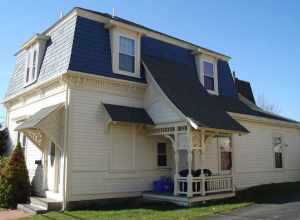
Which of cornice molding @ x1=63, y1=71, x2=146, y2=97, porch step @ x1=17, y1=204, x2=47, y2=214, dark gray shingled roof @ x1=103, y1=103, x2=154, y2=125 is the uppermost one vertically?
cornice molding @ x1=63, y1=71, x2=146, y2=97

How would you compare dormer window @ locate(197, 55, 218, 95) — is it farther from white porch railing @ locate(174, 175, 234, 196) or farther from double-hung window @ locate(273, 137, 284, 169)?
white porch railing @ locate(174, 175, 234, 196)

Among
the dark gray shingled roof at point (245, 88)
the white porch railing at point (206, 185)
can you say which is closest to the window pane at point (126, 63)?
the white porch railing at point (206, 185)

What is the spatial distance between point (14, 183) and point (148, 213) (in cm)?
650

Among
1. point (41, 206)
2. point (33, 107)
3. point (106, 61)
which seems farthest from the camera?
point (33, 107)

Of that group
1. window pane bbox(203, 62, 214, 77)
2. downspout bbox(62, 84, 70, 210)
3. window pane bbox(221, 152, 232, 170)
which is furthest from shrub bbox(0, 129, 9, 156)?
window pane bbox(221, 152, 232, 170)

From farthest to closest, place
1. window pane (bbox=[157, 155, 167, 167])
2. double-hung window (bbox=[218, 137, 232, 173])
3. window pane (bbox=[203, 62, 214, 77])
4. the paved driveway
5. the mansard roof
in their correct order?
window pane (bbox=[203, 62, 214, 77])
double-hung window (bbox=[218, 137, 232, 173])
window pane (bbox=[157, 155, 167, 167])
the mansard roof
the paved driveway

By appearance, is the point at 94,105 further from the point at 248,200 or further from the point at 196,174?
the point at 248,200

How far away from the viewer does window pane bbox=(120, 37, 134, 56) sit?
17344 millimetres

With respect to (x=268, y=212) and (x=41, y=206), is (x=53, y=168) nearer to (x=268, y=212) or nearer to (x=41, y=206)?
(x=41, y=206)

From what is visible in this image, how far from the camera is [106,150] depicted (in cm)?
1588

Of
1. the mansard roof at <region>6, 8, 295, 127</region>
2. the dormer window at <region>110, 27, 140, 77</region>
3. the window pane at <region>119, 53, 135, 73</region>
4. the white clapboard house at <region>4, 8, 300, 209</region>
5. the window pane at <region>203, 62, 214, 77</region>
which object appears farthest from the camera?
the window pane at <region>203, 62, 214, 77</region>

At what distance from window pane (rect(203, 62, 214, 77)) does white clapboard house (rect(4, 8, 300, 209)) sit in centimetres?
113

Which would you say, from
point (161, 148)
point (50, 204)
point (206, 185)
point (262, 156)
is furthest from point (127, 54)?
point (262, 156)

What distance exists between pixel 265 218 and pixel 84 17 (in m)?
11.2
